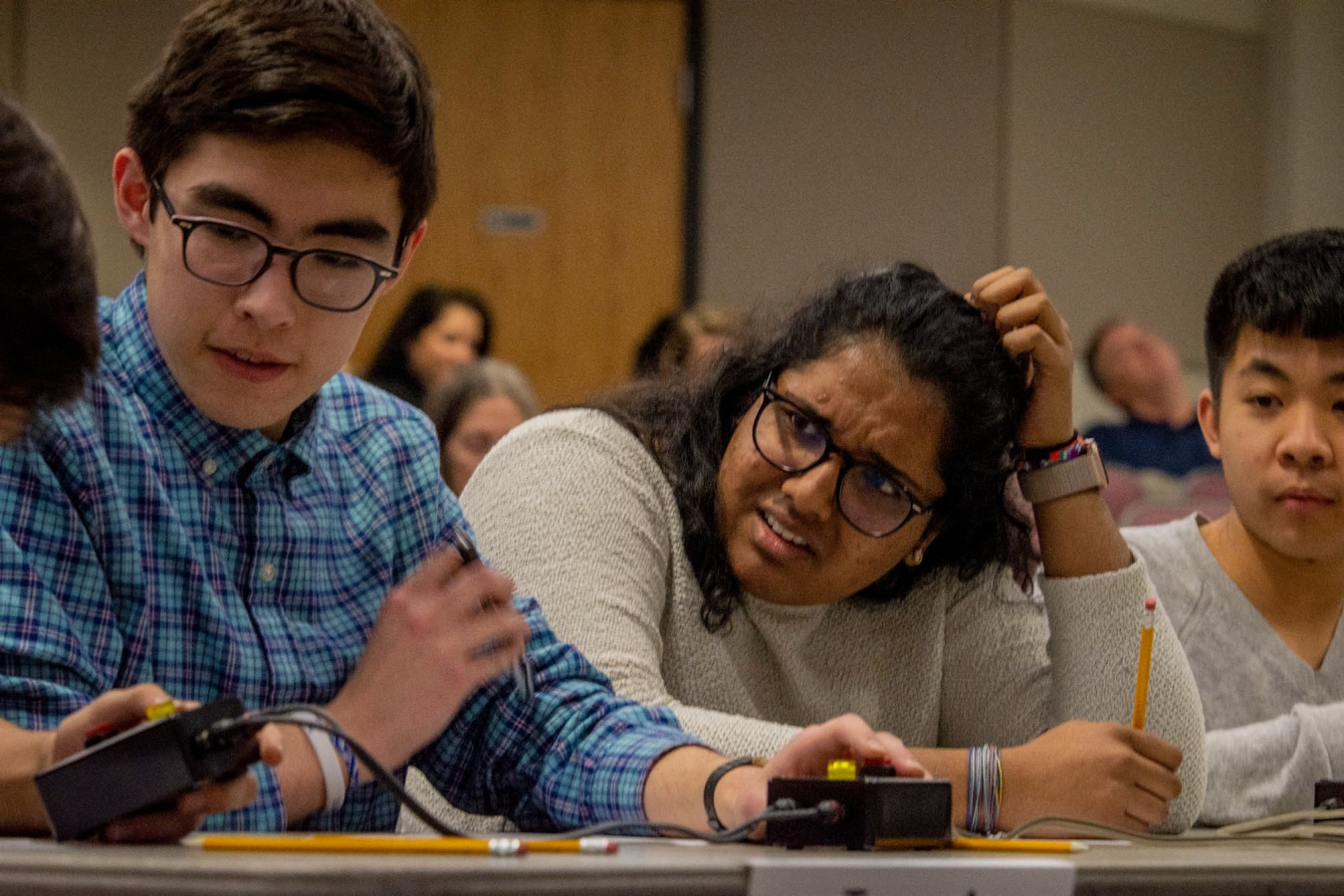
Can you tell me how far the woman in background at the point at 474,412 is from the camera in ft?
11.5

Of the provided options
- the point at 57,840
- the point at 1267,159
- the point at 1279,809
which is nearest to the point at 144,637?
the point at 57,840

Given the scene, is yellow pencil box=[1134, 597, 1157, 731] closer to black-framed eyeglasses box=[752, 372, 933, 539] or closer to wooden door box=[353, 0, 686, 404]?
black-framed eyeglasses box=[752, 372, 933, 539]

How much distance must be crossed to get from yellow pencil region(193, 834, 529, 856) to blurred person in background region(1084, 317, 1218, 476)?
15.4ft

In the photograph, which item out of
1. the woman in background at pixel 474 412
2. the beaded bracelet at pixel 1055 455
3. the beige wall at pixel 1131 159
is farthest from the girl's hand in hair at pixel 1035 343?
the beige wall at pixel 1131 159

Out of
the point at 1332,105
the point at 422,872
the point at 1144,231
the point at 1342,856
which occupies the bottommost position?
the point at 1342,856

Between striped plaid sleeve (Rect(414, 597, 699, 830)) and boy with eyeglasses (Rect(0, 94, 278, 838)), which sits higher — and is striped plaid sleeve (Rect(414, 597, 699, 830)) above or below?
below

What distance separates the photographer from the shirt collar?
1.27m

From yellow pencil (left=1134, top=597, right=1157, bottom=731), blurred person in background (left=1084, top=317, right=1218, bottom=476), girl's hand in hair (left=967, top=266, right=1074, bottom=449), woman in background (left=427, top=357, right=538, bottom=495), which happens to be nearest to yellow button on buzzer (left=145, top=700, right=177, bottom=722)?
yellow pencil (left=1134, top=597, right=1157, bottom=731)

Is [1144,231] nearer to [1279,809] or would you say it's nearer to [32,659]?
[1279,809]

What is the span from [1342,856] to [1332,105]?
19.1 ft

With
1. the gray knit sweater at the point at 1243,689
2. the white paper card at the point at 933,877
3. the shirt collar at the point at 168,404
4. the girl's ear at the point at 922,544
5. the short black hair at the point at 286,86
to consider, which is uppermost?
the short black hair at the point at 286,86

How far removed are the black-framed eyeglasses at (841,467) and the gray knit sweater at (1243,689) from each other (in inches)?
18.8

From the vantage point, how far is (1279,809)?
64.9 inches

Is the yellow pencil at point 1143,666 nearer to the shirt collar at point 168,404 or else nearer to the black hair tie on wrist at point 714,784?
the black hair tie on wrist at point 714,784
